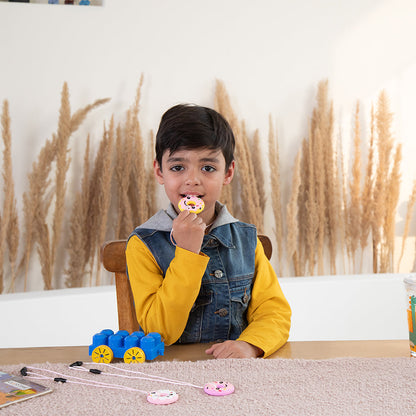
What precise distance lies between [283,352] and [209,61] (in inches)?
86.4

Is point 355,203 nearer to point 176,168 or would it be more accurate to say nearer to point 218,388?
Result: point 176,168

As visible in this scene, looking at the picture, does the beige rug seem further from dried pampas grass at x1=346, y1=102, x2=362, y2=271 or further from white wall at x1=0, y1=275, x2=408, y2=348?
dried pampas grass at x1=346, y1=102, x2=362, y2=271

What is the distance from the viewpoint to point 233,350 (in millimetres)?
784

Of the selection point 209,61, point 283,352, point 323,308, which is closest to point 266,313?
point 283,352

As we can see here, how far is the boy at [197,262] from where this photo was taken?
2.92ft

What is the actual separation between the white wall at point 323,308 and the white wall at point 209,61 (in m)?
Result: 0.73

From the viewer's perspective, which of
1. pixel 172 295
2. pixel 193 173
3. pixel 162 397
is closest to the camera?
pixel 162 397

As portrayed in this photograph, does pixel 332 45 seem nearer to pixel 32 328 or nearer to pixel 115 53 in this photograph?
pixel 115 53

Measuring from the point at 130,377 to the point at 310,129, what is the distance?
229 centimetres

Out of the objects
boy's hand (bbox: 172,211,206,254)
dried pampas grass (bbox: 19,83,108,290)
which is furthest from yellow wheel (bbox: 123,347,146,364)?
dried pampas grass (bbox: 19,83,108,290)

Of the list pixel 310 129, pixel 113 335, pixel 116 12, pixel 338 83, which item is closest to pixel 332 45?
pixel 338 83

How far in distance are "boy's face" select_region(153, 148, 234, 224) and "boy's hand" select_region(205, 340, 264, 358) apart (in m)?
0.32

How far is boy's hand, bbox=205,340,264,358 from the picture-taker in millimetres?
763

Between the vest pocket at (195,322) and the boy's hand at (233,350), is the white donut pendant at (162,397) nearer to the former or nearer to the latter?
the boy's hand at (233,350)
